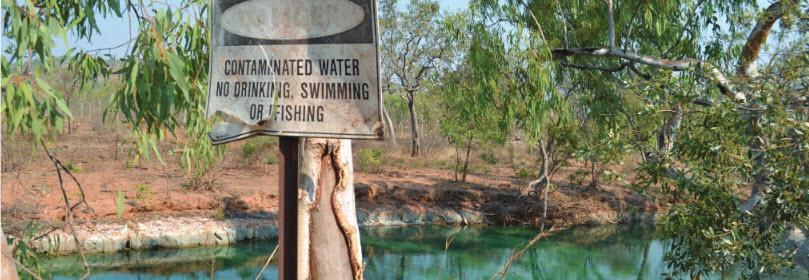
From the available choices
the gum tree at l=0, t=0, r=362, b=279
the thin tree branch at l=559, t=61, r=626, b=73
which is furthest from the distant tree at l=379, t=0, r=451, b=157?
the gum tree at l=0, t=0, r=362, b=279

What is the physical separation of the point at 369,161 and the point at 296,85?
12.2 meters

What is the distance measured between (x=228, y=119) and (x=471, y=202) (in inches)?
443

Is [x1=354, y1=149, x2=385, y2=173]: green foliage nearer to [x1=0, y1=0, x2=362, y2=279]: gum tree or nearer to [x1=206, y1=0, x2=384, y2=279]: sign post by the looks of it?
[x1=0, y1=0, x2=362, y2=279]: gum tree

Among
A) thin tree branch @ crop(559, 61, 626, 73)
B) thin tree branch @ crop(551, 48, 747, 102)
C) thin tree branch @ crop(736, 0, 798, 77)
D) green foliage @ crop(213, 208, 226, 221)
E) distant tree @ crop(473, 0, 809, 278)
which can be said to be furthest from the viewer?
green foliage @ crop(213, 208, 226, 221)

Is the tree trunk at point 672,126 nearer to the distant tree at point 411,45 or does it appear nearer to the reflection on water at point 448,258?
the reflection on water at point 448,258

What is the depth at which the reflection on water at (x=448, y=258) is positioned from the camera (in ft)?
28.3

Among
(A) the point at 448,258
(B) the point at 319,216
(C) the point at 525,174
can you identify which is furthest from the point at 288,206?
(C) the point at 525,174

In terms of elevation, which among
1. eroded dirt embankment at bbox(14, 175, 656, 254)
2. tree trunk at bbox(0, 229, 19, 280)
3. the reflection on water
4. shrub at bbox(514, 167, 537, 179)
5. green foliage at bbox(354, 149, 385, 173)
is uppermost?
green foliage at bbox(354, 149, 385, 173)

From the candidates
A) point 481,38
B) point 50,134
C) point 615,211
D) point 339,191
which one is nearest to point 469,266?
point 481,38

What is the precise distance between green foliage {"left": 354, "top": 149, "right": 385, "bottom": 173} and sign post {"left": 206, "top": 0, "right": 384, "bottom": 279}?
1203 centimetres

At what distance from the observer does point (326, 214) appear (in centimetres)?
171

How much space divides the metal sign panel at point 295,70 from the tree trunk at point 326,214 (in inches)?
6.8

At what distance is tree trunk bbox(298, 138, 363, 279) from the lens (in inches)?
66.1

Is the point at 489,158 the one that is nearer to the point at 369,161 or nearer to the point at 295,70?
the point at 369,161
